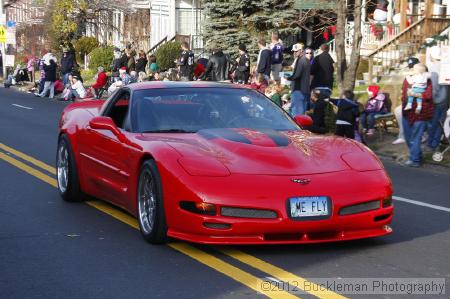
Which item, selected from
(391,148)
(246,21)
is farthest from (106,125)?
(246,21)

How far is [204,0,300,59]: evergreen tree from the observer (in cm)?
3547

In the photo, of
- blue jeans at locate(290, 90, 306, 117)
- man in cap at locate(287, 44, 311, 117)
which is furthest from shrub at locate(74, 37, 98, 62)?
blue jeans at locate(290, 90, 306, 117)

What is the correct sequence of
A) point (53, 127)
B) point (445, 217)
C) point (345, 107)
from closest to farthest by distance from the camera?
point (445, 217)
point (345, 107)
point (53, 127)

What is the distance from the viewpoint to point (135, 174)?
27.2 ft

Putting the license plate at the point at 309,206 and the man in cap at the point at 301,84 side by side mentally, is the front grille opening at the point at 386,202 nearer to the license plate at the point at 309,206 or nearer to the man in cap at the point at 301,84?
the license plate at the point at 309,206

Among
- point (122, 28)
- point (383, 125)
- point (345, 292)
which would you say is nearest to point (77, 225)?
point (345, 292)

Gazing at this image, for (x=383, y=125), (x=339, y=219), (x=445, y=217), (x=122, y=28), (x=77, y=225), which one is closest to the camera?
(x=339, y=219)

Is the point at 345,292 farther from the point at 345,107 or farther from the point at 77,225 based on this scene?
the point at 345,107

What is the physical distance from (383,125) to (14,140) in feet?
22.6

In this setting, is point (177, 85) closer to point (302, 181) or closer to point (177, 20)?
point (302, 181)

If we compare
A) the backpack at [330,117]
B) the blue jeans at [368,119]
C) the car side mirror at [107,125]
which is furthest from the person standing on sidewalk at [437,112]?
the car side mirror at [107,125]

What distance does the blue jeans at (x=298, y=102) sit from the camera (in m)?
19.5

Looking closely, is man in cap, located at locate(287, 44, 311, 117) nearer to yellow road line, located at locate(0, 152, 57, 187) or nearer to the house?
yellow road line, located at locate(0, 152, 57, 187)

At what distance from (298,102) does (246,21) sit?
55.3 ft
